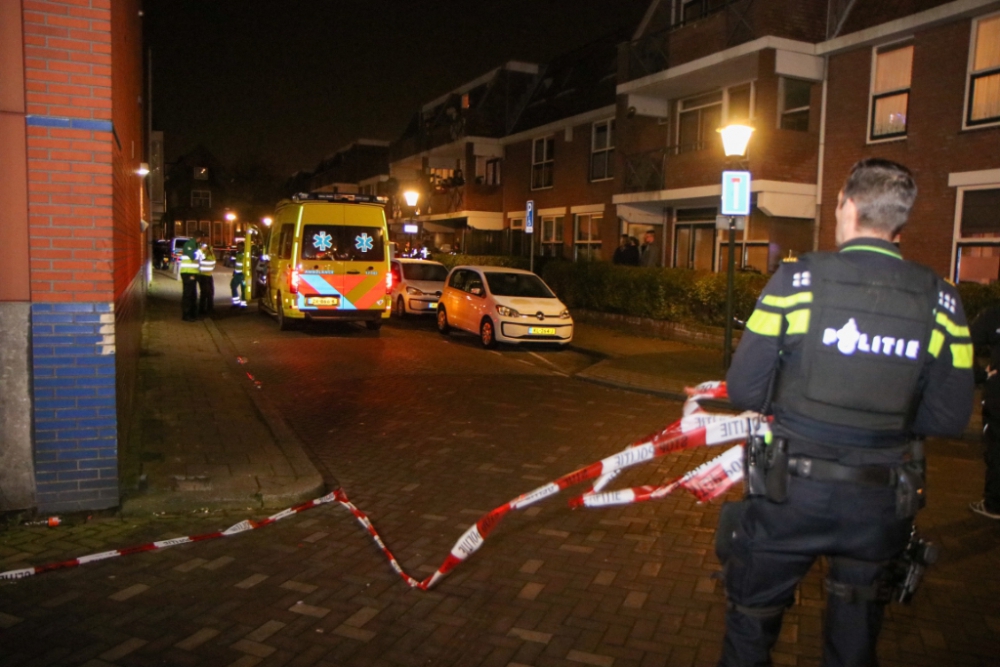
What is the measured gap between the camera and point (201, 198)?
79.4 meters

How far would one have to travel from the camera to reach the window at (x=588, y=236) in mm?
23609

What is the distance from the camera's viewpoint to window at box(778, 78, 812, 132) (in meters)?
16.6

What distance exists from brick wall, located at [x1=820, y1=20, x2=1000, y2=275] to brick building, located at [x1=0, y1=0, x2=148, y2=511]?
13.2 meters

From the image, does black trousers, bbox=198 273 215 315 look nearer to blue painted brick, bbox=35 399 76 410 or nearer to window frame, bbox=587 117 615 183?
window frame, bbox=587 117 615 183

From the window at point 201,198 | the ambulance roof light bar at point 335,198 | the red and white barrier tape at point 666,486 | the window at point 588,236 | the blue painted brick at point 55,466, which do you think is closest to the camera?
the red and white barrier tape at point 666,486

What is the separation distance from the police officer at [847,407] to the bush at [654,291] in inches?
467

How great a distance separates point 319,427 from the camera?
27.8 feet

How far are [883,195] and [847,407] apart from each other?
0.77 metres

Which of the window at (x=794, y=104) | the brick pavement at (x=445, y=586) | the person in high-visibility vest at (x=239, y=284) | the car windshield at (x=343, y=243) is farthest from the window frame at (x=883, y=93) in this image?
the person in high-visibility vest at (x=239, y=284)

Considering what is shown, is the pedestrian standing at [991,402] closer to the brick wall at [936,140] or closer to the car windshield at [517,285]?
the brick wall at [936,140]

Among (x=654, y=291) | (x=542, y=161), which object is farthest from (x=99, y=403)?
(x=542, y=161)

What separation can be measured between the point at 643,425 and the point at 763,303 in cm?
617

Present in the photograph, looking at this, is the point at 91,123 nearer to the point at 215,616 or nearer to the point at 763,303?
the point at 215,616

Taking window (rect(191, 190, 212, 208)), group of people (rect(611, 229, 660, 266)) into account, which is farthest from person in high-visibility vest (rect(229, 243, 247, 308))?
window (rect(191, 190, 212, 208))
